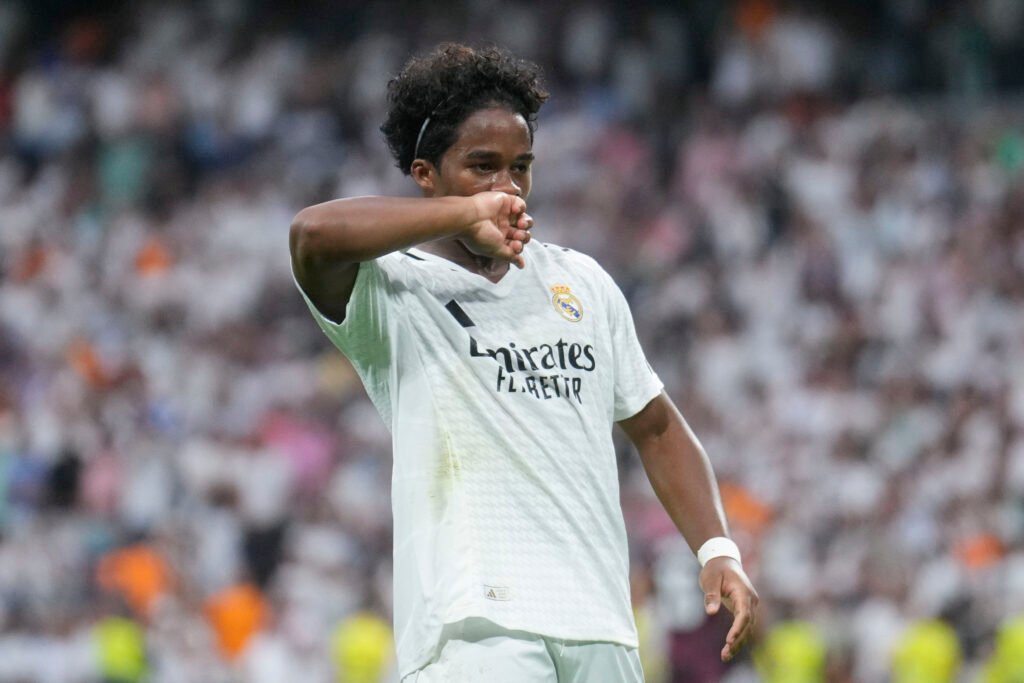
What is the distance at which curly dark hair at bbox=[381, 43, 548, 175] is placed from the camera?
370 centimetres

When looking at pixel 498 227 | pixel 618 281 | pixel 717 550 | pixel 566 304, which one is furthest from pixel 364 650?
pixel 498 227

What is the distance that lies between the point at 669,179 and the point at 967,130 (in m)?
2.48

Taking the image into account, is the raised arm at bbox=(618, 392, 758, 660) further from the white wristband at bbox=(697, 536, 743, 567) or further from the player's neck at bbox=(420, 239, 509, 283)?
the player's neck at bbox=(420, 239, 509, 283)

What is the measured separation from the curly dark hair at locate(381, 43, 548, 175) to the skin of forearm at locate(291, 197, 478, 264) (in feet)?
1.13

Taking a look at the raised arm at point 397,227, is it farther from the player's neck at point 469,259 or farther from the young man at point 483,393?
the player's neck at point 469,259

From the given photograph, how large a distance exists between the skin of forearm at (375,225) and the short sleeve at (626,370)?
65cm

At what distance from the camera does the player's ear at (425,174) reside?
376cm

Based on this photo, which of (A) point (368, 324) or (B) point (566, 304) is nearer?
(A) point (368, 324)

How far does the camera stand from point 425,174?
12.4 feet

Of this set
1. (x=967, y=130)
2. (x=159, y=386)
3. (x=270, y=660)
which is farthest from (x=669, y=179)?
(x=270, y=660)

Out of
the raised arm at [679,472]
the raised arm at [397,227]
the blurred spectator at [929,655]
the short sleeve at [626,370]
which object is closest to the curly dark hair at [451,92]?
the raised arm at [397,227]

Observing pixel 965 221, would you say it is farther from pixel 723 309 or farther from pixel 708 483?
pixel 708 483

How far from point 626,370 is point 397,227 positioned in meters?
0.80

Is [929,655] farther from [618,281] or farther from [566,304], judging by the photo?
[566,304]
